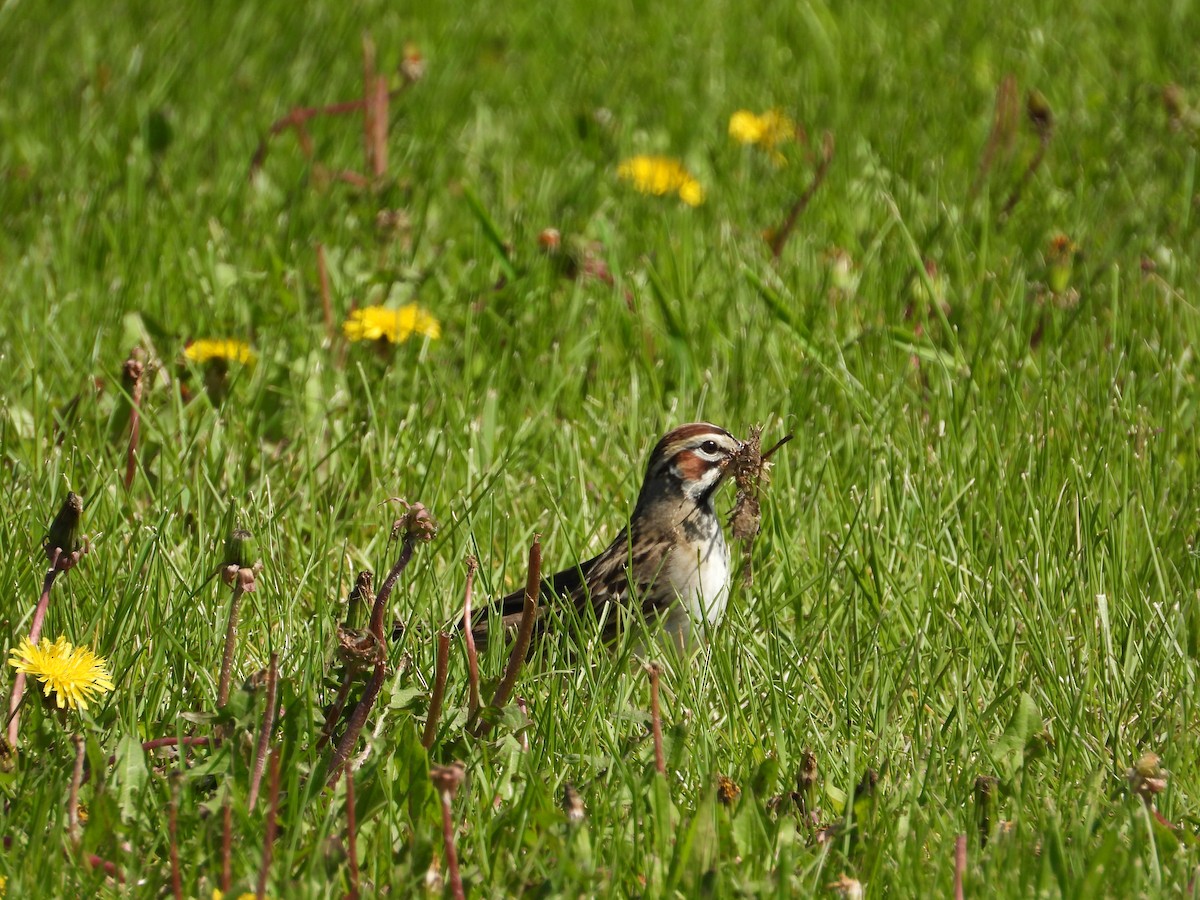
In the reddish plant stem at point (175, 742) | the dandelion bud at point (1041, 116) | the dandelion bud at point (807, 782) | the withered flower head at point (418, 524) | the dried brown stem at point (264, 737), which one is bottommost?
the dandelion bud at point (1041, 116)

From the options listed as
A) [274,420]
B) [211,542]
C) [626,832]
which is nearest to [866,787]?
[626,832]

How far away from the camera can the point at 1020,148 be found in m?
7.66

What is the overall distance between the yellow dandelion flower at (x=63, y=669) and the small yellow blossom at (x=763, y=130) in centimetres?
480

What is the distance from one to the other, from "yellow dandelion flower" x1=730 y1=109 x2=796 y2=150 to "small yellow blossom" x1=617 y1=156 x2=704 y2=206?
58 cm

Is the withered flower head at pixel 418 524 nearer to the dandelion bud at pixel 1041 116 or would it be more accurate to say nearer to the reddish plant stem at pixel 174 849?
the reddish plant stem at pixel 174 849

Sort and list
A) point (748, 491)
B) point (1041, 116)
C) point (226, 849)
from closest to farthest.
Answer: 1. point (226, 849)
2. point (748, 491)
3. point (1041, 116)

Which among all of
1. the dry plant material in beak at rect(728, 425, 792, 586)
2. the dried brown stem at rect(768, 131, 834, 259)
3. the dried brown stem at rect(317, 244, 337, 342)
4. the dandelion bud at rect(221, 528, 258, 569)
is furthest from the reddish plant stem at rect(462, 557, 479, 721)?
the dried brown stem at rect(768, 131, 834, 259)

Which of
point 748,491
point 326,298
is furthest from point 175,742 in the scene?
point 326,298

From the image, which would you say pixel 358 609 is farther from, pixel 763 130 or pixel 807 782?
pixel 763 130

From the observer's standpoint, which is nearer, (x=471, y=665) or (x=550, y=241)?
(x=471, y=665)

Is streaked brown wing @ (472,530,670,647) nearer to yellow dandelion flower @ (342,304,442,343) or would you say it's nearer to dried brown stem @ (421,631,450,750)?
dried brown stem @ (421,631,450,750)

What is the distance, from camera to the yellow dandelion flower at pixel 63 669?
3430mm

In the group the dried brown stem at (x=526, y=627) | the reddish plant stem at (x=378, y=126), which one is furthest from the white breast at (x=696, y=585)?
the reddish plant stem at (x=378, y=126)

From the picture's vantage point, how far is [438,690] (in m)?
3.32
